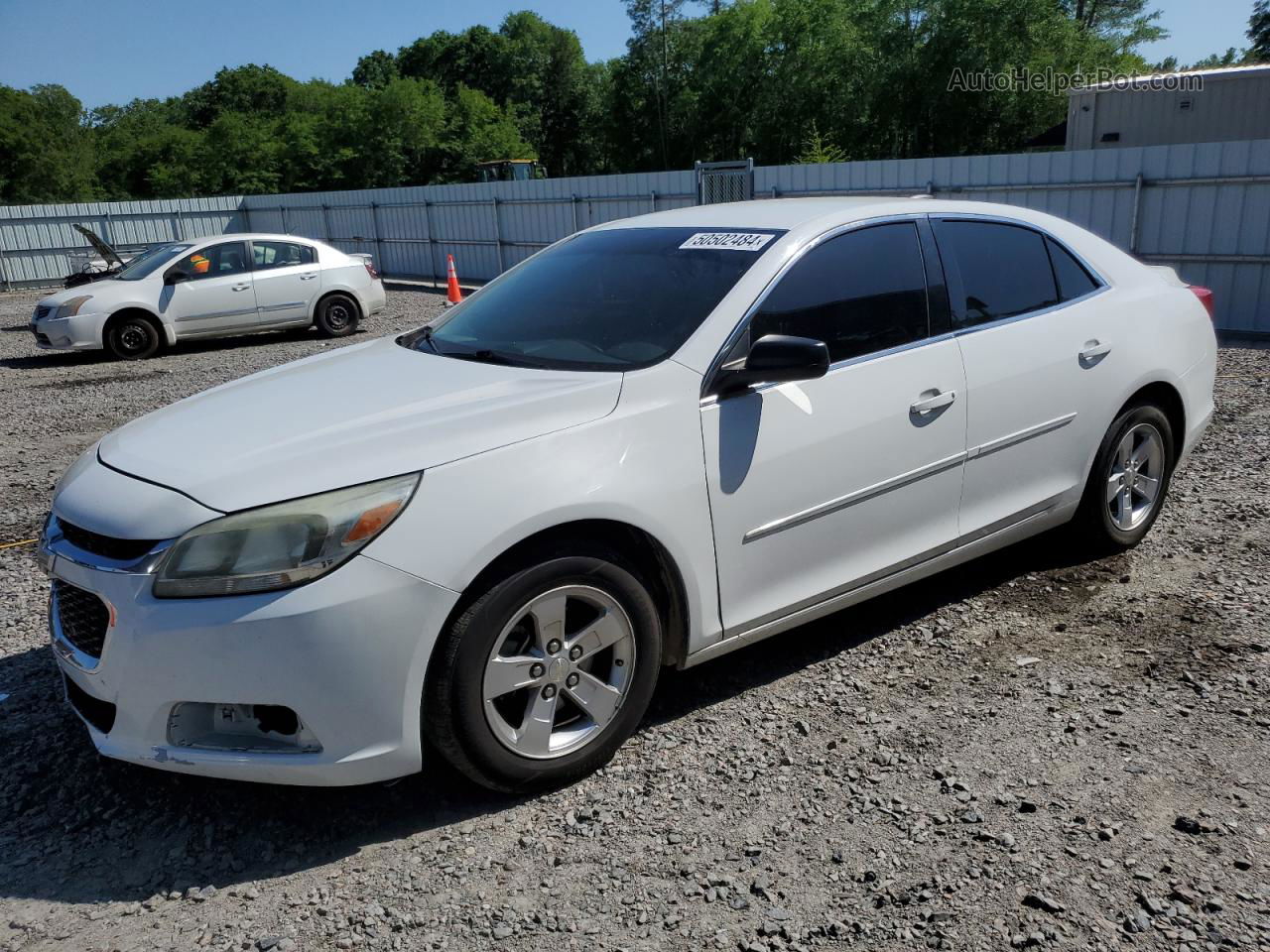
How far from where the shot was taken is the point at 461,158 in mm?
80062

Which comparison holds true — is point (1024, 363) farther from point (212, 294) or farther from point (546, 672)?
point (212, 294)

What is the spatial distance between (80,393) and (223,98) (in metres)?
100.0

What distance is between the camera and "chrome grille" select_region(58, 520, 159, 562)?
9.08 ft

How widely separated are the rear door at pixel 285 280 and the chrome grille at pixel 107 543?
39.4 feet

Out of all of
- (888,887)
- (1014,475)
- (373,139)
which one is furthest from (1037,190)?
(373,139)

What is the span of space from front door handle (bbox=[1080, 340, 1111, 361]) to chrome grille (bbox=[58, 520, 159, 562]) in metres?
3.65

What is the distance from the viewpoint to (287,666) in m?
2.66

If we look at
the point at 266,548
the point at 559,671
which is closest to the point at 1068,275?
the point at 559,671

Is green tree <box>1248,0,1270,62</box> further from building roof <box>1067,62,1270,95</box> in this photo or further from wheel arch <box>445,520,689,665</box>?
wheel arch <box>445,520,689,665</box>

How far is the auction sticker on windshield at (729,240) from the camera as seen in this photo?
373 cm

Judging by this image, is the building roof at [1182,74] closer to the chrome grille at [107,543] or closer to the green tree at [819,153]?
the green tree at [819,153]

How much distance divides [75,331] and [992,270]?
40.6 feet

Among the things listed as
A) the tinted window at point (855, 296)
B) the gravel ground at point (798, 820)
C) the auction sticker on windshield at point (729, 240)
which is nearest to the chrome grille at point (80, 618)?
the gravel ground at point (798, 820)

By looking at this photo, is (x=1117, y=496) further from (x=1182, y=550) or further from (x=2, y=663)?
(x=2, y=663)
